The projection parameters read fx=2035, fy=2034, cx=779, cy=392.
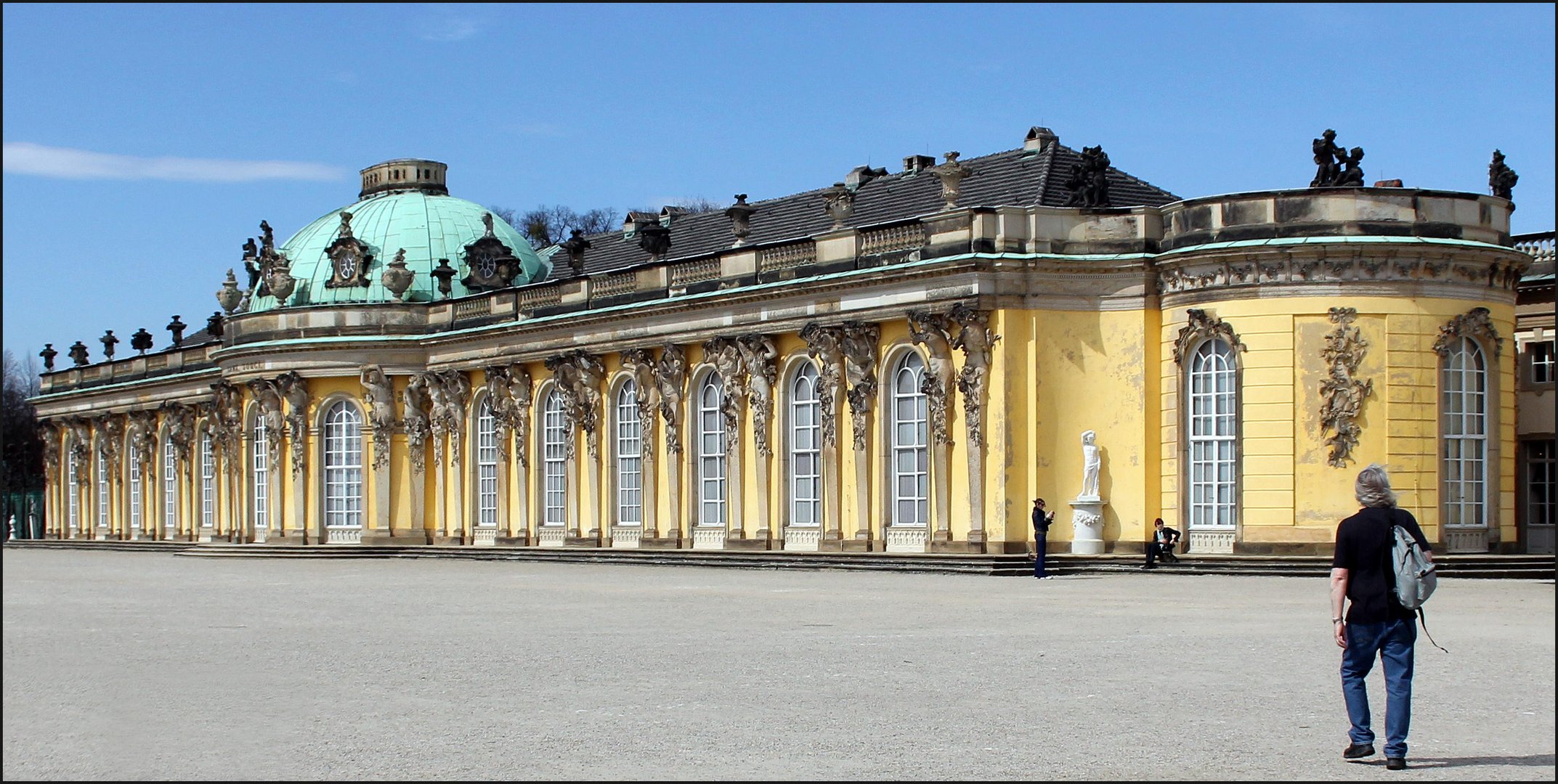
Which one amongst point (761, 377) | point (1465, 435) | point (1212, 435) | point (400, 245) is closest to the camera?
point (1465, 435)

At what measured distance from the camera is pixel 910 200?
44.8 metres

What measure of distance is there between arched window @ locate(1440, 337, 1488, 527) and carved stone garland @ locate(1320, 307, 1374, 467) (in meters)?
1.85

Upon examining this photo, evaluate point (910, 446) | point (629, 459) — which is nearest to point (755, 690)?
point (910, 446)

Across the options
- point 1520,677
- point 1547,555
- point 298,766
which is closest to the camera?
point 298,766

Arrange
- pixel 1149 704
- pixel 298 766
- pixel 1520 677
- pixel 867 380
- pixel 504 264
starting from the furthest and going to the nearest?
pixel 504 264 < pixel 867 380 < pixel 1520 677 < pixel 1149 704 < pixel 298 766

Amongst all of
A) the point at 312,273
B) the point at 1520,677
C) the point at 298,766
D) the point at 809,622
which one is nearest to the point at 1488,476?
the point at 809,622

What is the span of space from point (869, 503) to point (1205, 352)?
25.2 feet

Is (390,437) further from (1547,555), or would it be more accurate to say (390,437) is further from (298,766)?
(298,766)

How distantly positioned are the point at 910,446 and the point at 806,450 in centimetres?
307

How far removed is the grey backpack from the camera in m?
11.3

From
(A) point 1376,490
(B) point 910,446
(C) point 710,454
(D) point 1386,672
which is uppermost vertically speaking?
(A) point 1376,490

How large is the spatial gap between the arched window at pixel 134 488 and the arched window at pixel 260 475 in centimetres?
1472

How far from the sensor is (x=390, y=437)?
55.8 meters

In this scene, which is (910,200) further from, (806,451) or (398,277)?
(398,277)
